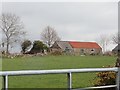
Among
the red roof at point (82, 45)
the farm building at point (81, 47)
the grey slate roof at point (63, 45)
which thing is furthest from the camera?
the red roof at point (82, 45)

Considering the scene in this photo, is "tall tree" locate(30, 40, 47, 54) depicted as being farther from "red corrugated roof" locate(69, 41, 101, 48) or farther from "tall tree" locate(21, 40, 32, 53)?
"red corrugated roof" locate(69, 41, 101, 48)

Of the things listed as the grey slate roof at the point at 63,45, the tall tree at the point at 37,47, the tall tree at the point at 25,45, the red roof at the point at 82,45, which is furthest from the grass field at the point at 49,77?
the red roof at the point at 82,45

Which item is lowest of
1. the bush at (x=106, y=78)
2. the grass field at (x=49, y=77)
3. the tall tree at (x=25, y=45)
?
the grass field at (x=49, y=77)

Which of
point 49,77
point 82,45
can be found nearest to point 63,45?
point 82,45

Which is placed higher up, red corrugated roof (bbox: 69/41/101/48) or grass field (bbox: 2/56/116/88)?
red corrugated roof (bbox: 69/41/101/48)

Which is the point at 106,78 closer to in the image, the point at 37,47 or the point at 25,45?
the point at 25,45

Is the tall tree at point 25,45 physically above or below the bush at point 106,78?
above

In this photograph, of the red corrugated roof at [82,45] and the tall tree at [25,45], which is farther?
the red corrugated roof at [82,45]

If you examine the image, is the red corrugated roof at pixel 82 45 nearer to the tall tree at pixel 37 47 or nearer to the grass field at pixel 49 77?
the tall tree at pixel 37 47

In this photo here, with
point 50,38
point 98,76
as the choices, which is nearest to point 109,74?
point 98,76

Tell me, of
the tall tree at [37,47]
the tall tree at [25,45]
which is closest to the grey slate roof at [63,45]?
the tall tree at [37,47]

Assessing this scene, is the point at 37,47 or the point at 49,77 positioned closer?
the point at 49,77

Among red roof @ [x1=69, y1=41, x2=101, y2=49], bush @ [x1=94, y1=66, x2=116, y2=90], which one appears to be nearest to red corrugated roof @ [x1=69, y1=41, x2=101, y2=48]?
red roof @ [x1=69, y1=41, x2=101, y2=49]

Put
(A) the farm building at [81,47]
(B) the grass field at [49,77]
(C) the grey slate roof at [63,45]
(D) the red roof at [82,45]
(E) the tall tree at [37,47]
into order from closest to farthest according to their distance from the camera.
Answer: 1. (B) the grass field at [49,77]
2. (E) the tall tree at [37,47]
3. (C) the grey slate roof at [63,45]
4. (A) the farm building at [81,47]
5. (D) the red roof at [82,45]
